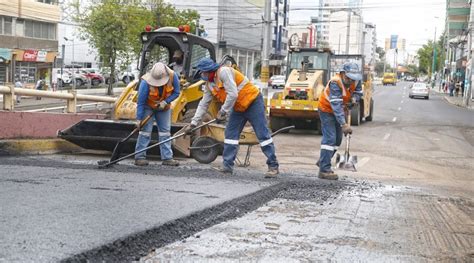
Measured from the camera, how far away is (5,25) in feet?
130

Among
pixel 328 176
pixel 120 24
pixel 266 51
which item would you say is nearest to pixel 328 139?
pixel 328 176

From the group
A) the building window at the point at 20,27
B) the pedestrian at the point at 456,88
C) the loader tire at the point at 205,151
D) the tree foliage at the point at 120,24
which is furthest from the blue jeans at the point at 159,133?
the pedestrian at the point at 456,88

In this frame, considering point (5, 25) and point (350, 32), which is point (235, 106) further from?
point (350, 32)

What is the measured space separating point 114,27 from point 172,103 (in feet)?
89.5

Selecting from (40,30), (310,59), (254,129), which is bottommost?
(254,129)

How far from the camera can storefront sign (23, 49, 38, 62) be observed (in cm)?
4116

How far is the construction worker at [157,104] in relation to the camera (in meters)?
8.87

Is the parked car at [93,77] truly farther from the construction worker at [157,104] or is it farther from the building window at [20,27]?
the construction worker at [157,104]

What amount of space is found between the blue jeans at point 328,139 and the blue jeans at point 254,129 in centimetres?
67

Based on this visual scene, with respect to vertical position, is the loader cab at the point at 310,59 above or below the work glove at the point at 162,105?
above

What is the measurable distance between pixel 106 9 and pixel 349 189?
3127 cm

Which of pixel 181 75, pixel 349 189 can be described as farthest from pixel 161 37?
pixel 349 189

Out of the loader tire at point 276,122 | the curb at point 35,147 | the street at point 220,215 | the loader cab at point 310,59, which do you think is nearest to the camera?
the street at point 220,215

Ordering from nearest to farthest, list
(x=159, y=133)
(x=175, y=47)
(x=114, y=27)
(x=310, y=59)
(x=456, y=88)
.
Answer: (x=159, y=133) → (x=175, y=47) → (x=310, y=59) → (x=114, y=27) → (x=456, y=88)
